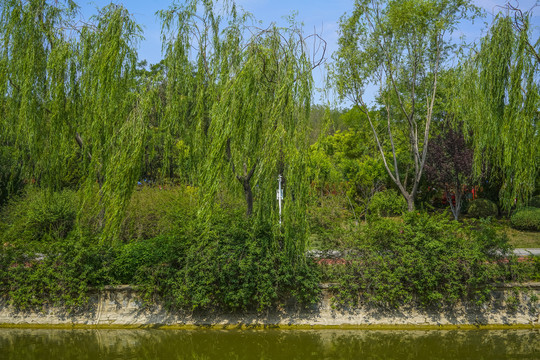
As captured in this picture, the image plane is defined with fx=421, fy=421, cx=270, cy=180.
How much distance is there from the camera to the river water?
789 centimetres

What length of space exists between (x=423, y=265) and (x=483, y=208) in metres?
14.9

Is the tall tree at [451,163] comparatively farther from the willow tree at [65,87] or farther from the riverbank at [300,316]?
the willow tree at [65,87]

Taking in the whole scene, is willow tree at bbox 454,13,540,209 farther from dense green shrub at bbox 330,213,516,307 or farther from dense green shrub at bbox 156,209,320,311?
dense green shrub at bbox 156,209,320,311

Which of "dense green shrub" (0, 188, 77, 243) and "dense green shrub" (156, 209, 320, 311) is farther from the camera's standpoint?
"dense green shrub" (0, 188, 77, 243)

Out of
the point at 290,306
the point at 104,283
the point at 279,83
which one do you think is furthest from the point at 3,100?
the point at 290,306

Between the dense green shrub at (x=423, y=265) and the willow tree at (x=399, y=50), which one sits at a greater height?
the willow tree at (x=399, y=50)

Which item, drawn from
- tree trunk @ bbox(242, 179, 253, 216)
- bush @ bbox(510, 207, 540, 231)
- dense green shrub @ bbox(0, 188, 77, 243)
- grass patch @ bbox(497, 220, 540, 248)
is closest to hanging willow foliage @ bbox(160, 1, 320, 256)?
tree trunk @ bbox(242, 179, 253, 216)

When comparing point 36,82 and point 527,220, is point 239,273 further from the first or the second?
point 527,220

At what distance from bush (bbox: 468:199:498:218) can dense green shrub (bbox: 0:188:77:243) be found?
62.8ft

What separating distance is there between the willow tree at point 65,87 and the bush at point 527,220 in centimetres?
1759

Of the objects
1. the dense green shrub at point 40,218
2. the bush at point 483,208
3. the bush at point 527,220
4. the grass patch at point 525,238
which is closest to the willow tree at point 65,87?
the dense green shrub at point 40,218

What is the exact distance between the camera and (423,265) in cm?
927

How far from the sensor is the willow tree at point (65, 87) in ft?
30.5

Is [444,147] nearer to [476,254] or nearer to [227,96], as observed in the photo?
[476,254]
